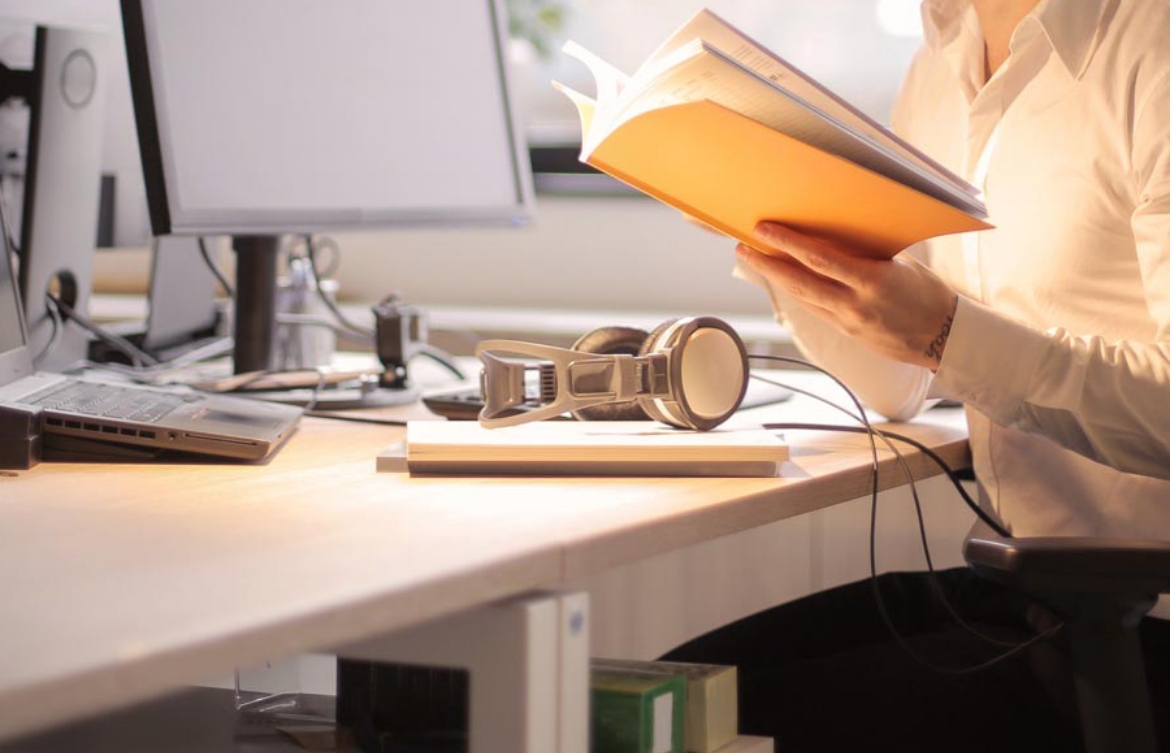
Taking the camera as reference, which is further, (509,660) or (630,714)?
(630,714)

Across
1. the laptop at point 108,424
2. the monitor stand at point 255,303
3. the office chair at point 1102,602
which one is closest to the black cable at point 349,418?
the laptop at point 108,424

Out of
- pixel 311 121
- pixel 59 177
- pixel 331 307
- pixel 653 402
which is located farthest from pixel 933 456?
pixel 59 177

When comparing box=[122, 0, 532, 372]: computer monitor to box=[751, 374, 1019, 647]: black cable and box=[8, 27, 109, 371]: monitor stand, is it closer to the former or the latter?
box=[8, 27, 109, 371]: monitor stand

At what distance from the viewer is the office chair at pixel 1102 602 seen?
0.86m

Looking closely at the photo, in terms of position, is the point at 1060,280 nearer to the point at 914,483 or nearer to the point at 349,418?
the point at 914,483

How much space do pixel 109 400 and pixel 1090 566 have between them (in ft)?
2.44

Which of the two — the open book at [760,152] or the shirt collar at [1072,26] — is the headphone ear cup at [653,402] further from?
the shirt collar at [1072,26]

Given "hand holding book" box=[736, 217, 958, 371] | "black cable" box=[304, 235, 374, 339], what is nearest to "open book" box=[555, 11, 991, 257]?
"hand holding book" box=[736, 217, 958, 371]

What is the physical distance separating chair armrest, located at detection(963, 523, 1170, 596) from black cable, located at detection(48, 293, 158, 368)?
1179 millimetres

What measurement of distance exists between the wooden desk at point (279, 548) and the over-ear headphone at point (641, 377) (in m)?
0.08

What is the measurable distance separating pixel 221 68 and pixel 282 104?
0.09 meters

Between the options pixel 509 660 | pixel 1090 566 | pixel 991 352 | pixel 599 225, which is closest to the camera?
pixel 509 660

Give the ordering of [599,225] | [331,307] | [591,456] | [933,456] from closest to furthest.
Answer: [591,456], [933,456], [331,307], [599,225]

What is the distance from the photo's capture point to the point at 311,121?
1.55 m
